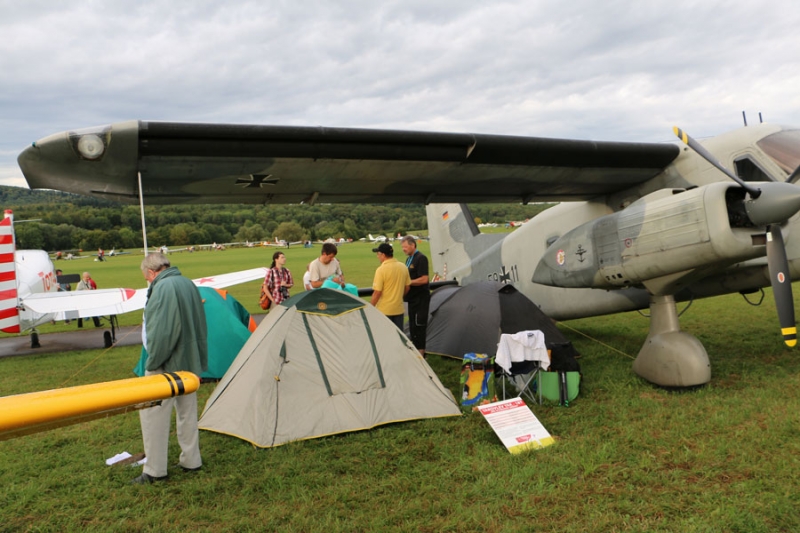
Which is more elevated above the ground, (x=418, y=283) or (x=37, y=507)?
(x=418, y=283)

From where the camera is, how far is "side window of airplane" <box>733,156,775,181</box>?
5.91 metres

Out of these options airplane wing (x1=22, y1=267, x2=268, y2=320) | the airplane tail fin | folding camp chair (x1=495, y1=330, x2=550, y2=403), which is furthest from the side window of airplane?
airplane wing (x1=22, y1=267, x2=268, y2=320)

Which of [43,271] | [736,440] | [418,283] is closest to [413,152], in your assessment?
[418,283]

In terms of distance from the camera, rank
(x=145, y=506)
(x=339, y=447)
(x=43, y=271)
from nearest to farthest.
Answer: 1. (x=145, y=506)
2. (x=339, y=447)
3. (x=43, y=271)

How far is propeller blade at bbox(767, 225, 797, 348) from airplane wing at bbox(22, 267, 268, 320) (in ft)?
26.9

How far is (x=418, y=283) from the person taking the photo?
6.90 metres

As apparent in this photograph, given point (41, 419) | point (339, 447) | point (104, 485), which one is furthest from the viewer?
point (339, 447)

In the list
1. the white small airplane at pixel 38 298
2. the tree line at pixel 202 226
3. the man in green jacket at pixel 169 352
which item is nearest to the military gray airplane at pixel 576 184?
the man in green jacket at pixel 169 352

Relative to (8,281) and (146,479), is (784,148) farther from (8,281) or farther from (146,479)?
(8,281)

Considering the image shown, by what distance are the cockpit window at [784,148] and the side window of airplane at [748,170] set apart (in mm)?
173

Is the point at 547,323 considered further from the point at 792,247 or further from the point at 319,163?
the point at 319,163

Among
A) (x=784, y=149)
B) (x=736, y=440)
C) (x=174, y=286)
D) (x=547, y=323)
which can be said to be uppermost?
(x=784, y=149)

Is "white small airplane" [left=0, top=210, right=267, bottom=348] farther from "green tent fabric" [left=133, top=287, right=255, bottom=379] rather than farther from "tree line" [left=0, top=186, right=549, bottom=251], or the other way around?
"tree line" [left=0, top=186, right=549, bottom=251]

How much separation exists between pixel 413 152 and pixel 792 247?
4.56 m
